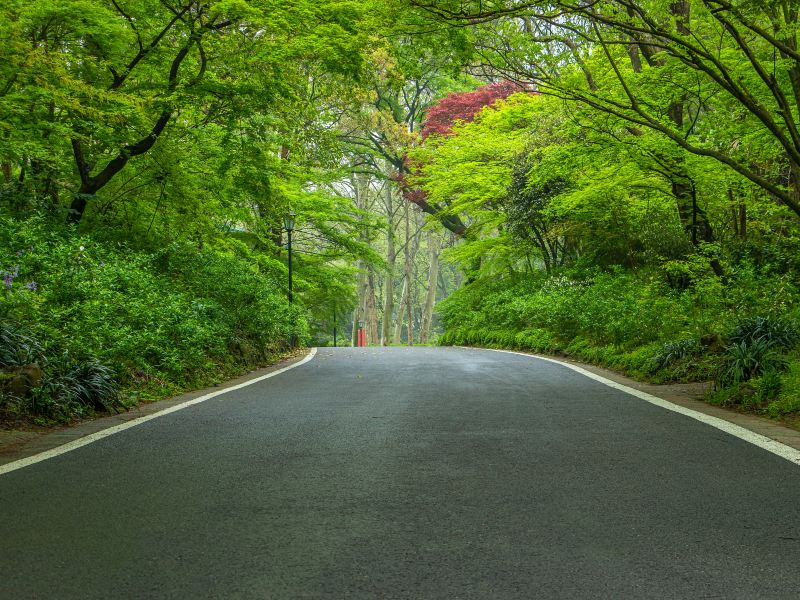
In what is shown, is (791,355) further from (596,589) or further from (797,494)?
(596,589)

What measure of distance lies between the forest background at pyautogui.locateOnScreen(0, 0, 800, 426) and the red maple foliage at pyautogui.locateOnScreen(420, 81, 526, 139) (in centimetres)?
902

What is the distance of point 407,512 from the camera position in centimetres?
386

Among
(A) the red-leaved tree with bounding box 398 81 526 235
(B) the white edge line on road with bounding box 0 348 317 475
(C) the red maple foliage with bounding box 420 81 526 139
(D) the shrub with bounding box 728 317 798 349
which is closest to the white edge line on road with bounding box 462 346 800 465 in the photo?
(D) the shrub with bounding box 728 317 798 349

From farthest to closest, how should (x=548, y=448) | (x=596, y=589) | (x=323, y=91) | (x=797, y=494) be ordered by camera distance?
(x=323, y=91) → (x=548, y=448) → (x=797, y=494) → (x=596, y=589)

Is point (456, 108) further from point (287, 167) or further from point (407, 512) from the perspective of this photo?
point (407, 512)

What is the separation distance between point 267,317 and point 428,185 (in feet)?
44.1

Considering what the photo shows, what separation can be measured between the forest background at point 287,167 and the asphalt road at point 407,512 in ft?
7.27

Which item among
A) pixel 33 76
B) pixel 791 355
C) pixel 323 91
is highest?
pixel 323 91

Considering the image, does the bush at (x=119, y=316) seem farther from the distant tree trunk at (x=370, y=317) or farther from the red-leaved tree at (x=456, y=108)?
the distant tree trunk at (x=370, y=317)

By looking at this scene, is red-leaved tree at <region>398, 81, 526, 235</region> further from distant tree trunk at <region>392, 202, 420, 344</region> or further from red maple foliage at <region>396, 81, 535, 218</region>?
distant tree trunk at <region>392, 202, 420, 344</region>

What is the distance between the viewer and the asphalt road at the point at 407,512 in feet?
9.52

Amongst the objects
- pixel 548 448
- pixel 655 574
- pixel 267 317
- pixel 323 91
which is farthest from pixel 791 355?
pixel 323 91

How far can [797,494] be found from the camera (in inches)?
163

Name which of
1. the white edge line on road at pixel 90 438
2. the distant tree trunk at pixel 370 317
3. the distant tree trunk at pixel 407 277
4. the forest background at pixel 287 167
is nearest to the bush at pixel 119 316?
the forest background at pixel 287 167
